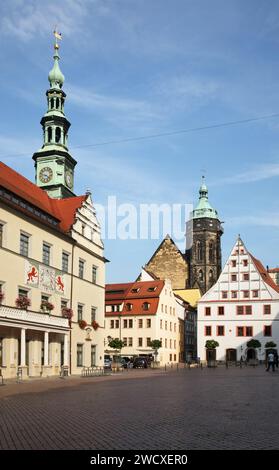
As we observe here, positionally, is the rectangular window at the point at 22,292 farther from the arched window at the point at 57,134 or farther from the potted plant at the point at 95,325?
the arched window at the point at 57,134

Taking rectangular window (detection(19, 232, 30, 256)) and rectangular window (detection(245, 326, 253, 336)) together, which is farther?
rectangular window (detection(245, 326, 253, 336))

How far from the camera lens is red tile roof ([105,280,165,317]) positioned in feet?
254

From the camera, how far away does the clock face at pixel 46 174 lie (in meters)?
60.8

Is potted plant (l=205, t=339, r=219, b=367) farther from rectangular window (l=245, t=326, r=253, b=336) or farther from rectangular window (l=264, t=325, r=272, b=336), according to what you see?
rectangular window (l=264, t=325, r=272, b=336)

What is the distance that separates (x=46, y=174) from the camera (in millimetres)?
61094

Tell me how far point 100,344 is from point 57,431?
135ft

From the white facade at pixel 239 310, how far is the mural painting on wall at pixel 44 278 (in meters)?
39.8

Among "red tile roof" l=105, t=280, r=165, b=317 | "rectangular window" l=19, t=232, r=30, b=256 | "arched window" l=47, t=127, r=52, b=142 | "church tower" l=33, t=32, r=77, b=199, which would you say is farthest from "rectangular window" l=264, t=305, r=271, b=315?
"rectangular window" l=19, t=232, r=30, b=256

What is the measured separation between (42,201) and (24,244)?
9188mm

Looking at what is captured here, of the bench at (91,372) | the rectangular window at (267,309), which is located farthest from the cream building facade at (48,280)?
the rectangular window at (267,309)

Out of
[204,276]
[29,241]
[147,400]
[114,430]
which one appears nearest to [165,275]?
[204,276]

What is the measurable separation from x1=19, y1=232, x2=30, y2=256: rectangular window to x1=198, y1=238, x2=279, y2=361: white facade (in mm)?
45381

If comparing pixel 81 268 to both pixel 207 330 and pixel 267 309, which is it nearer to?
pixel 207 330
